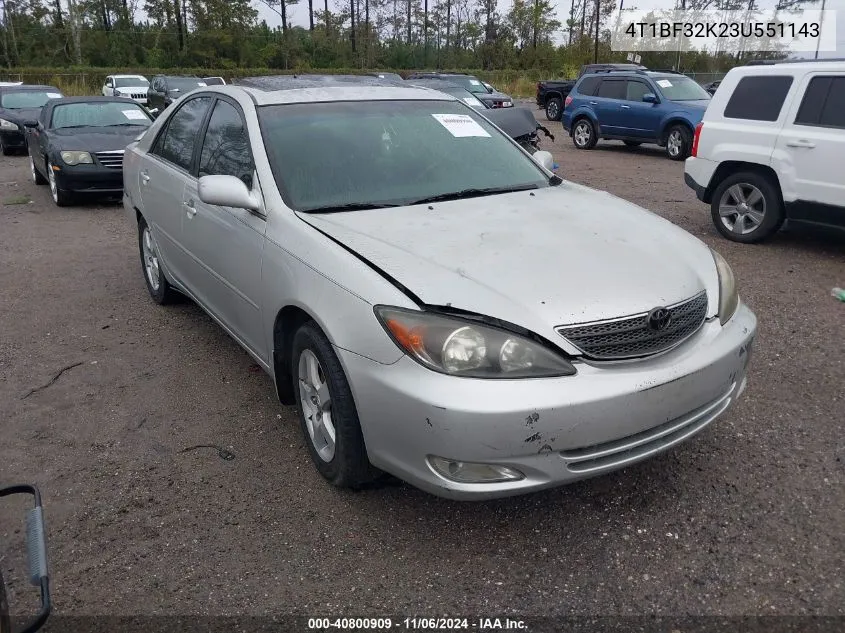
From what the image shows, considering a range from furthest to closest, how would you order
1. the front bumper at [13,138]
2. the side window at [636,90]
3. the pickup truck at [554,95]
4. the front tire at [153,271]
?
the pickup truck at [554,95] < the front bumper at [13,138] < the side window at [636,90] < the front tire at [153,271]

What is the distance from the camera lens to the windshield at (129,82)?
30.1 m

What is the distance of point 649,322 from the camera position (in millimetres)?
2561

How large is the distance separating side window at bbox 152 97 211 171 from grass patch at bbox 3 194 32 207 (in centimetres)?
642

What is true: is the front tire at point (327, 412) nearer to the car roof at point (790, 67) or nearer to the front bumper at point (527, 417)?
the front bumper at point (527, 417)

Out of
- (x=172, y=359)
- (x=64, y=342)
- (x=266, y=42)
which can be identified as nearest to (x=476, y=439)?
(x=172, y=359)

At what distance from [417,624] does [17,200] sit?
33.6 feet

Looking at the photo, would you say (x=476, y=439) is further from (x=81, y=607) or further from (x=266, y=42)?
(x=266, y=42)

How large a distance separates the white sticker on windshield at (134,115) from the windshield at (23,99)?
6.29 m

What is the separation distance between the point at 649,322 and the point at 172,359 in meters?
3.09

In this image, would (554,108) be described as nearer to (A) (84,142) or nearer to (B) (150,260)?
(A) (84,142)

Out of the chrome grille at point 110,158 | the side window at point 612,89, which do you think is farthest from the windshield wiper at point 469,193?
the side window at point 612,89

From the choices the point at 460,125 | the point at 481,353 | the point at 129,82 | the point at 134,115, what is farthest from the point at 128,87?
the point at 481,353

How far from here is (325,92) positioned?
394 centimetres

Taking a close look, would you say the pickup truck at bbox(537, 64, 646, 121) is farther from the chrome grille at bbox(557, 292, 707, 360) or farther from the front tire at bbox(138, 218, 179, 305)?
the chrome grille at bbox(557, 292, 707, 360)
